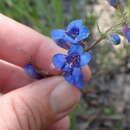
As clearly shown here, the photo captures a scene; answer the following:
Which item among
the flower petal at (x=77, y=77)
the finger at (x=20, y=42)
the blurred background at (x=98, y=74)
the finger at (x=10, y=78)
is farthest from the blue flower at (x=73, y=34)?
the blurred background at (x=98, y=74)

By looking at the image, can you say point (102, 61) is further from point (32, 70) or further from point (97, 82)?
point (32, 70)

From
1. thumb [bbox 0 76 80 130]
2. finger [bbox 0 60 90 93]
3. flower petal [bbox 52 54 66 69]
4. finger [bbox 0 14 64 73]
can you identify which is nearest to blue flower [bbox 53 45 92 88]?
flower petal [bbox 52 54 66 69]

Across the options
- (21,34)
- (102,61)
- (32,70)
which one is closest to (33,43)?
(21,34)

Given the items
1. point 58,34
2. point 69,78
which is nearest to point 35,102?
point 69,78

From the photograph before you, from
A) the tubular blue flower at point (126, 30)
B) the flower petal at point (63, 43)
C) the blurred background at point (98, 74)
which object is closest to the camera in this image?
the tubular blue flower at point (126, 30)

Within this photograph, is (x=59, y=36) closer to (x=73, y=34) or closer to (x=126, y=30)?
(x=73, y=34)

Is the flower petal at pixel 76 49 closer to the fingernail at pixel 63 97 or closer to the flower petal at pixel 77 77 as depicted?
the flower petal at pixel 77 77

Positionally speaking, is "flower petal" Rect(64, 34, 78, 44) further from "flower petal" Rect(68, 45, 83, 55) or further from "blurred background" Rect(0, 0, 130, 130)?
"blurred background" Rect(0, 0, 130, 130)
